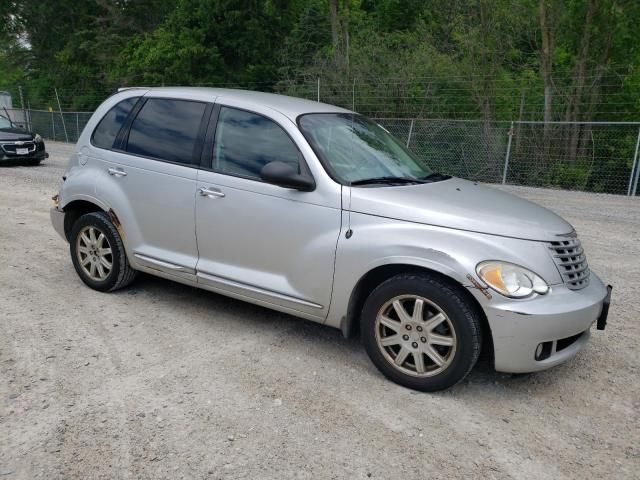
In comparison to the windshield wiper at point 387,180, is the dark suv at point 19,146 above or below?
below

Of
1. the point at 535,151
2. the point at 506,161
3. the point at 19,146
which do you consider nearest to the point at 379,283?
the point at 506,161

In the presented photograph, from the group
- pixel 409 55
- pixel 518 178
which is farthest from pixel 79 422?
pixel 409 55

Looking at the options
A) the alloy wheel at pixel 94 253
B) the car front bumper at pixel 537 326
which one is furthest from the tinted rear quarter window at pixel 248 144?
the car front bumper at pixel 537 326

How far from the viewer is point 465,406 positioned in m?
3.39

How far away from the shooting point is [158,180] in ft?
15.0

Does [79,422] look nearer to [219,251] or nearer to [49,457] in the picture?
[49,457]

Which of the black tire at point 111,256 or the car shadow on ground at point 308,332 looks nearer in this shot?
the car shadow on ground at point 308,332

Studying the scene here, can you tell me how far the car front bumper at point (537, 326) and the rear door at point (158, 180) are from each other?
2373mm

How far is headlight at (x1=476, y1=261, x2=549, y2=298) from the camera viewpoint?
3242 millimetres

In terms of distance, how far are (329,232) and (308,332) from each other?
1047mm

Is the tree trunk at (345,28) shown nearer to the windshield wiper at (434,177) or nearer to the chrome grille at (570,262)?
the windshield wiper at (434,177)

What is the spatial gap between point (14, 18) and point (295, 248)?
139ft

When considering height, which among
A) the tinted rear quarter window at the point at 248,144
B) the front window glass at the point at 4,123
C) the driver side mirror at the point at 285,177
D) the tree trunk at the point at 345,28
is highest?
the tree trunk at the point at 345,28

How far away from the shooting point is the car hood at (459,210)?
11.3 ft
